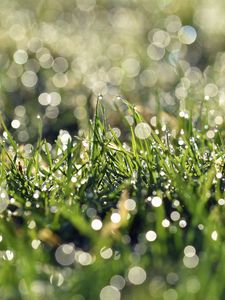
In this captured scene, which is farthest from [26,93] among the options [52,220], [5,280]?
[5,280]

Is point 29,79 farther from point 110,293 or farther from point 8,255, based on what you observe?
point 110,293

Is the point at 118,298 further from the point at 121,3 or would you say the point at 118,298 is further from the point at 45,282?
the point at 121,3

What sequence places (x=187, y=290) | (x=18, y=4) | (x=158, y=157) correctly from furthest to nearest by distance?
(x=18, y=4) < (x=158, y=157) < (x=187, y=290)

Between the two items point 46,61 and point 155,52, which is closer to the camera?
point 46,61

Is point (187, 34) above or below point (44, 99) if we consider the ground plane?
below

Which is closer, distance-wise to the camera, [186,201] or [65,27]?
[186,201]

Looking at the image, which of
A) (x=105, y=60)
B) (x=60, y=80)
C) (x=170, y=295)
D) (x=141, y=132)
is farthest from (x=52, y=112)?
(x=170, y=295)
